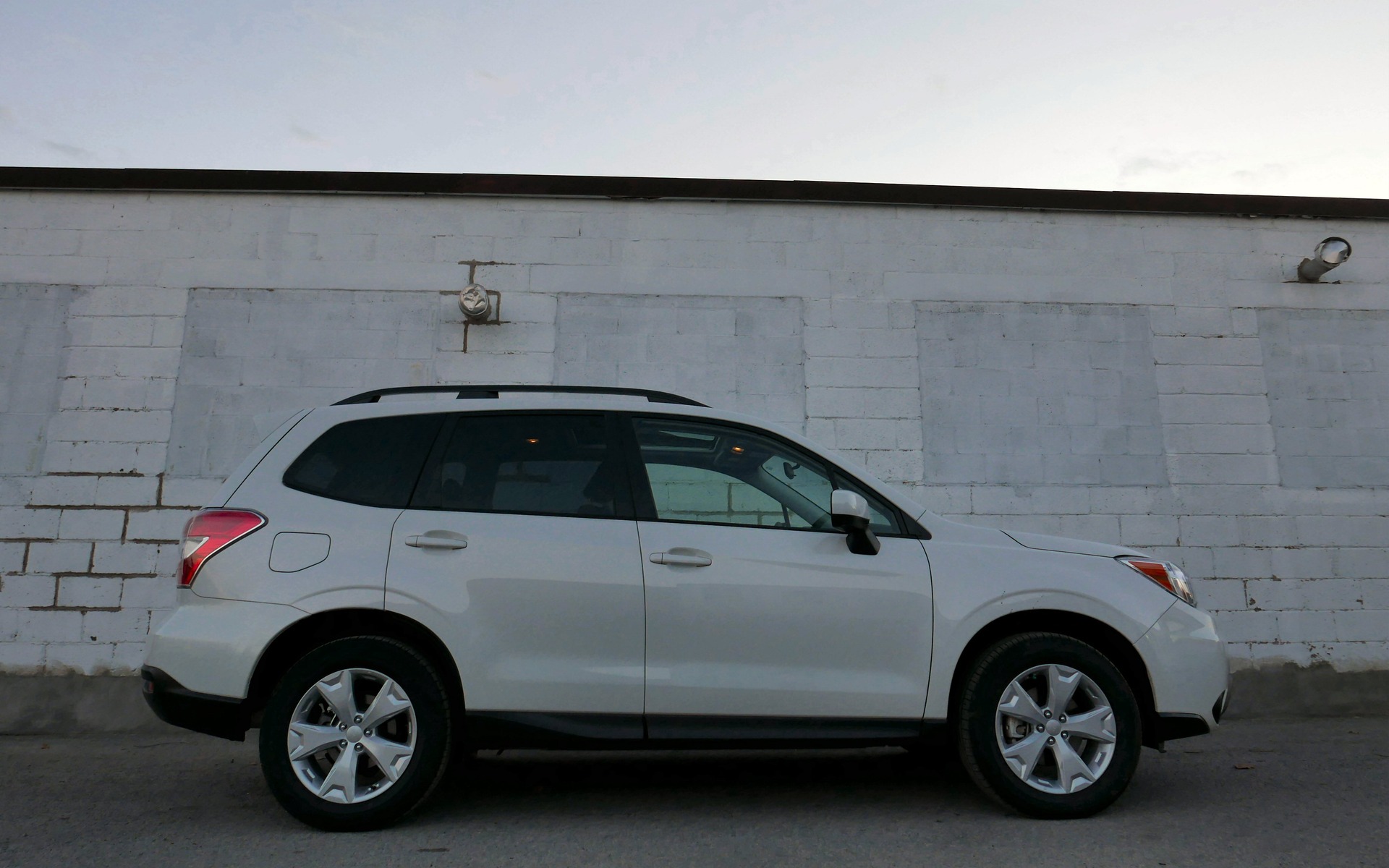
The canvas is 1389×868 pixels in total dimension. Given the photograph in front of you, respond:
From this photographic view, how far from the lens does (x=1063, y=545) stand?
4109mm

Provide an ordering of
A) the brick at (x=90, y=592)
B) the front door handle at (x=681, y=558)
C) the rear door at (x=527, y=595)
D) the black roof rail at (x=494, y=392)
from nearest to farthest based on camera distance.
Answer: the rear door at (x=527, y=595) < the front door handle at (x=681, y=558) < the black roof rail at (x=494, y=392) < the brick at (x=90, y=592)

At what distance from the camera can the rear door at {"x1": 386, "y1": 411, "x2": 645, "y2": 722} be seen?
373cm

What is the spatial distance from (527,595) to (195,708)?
1.34 metres

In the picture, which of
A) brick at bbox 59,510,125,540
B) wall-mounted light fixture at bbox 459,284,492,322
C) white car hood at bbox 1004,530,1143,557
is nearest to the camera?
white car hood at bbox 1004,530,1143,557

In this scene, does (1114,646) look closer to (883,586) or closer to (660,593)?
(883,586)

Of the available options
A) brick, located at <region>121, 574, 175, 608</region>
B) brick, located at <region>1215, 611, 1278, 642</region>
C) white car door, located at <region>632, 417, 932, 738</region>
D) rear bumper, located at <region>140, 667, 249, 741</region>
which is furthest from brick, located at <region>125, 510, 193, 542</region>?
brick, located at <region>1215, 611, 1278, 642</region>

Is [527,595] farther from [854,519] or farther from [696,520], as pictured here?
[854,519]

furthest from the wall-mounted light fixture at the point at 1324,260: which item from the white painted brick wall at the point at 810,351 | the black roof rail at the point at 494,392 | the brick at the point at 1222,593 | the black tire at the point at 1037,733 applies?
the black roof rail at the point at 494,392

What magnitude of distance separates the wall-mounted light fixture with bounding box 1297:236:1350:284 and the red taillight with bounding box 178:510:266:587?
7861mm

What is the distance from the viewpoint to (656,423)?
4.20 metres

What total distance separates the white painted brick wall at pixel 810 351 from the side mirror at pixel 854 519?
3397mm

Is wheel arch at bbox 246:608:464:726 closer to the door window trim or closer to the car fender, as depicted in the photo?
the door window trim

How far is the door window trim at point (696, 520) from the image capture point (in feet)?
13.0

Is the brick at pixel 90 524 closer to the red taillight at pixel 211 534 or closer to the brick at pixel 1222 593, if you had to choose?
the red taillight at pixel 211 534
